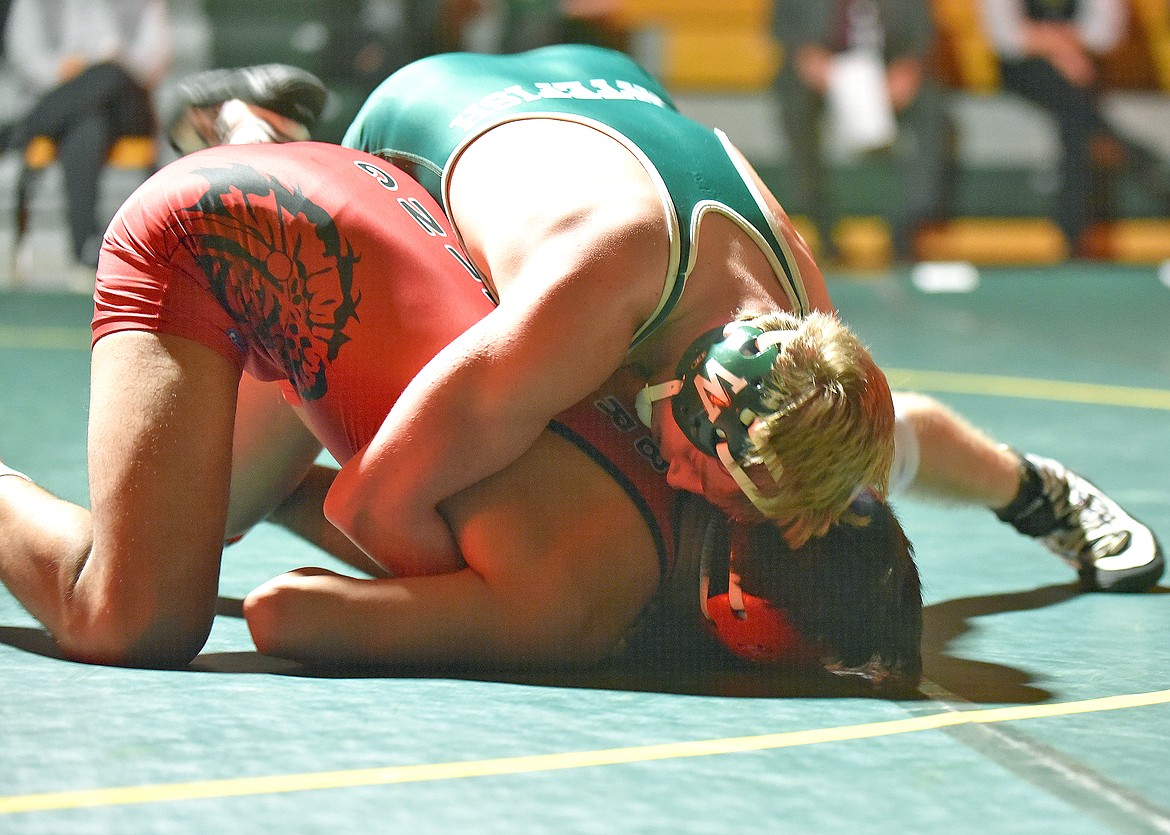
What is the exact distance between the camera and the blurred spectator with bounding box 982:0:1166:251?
8.96 meters

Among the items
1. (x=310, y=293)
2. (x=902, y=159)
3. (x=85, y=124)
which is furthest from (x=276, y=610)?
(x=902, y=159)

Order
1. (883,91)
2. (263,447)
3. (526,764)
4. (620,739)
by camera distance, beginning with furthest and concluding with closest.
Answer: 1. (883,91)
2. (263,447)
3. (620,739)
4. (526,764)

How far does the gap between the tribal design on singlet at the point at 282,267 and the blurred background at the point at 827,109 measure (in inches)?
228

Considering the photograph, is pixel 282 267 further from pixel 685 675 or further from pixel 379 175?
pixel 685 675

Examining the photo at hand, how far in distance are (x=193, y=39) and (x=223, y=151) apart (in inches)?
295

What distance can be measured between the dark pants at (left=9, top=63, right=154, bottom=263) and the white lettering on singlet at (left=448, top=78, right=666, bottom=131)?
5409 mm

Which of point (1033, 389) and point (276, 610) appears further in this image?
point (1033, 389)

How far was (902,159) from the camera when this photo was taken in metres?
9.13

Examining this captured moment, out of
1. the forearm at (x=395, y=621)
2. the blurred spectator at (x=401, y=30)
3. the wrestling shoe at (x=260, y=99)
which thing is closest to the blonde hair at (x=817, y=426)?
the forearm at (x=395, y=621)

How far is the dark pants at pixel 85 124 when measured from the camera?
24.5 feet

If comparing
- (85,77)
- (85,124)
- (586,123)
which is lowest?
(586,123)

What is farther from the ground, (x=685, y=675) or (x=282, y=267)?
(x=282, y=267)

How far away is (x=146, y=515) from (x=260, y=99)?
3.35 ft

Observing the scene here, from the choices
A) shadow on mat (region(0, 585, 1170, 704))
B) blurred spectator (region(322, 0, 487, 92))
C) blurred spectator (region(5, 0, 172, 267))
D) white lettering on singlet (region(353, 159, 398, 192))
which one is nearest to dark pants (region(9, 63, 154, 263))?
blurred spectator (region(5, 0, 172, 267))
